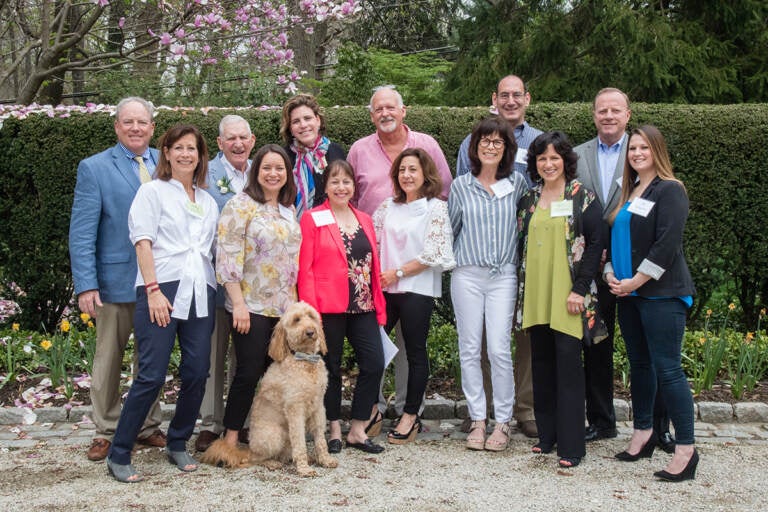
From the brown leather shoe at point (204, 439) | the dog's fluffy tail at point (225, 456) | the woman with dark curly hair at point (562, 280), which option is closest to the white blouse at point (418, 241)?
the woman with dark curly hair at point (562, 280)

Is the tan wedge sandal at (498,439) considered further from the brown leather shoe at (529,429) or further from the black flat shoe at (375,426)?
the black flat shoe at (375,426)

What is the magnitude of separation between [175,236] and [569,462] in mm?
2742

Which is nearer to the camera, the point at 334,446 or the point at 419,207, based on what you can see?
the point at 334,446

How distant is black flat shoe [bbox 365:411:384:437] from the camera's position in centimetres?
533

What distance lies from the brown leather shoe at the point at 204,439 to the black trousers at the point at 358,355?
79cm

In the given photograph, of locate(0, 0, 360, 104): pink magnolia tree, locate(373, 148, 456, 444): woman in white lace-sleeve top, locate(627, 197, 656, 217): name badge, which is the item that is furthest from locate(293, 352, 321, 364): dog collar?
locate(0, 0, 360, 104): pink magnolia tree

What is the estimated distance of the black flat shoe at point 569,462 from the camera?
15.4 feet

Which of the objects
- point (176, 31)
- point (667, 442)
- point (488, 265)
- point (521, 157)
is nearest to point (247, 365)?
point (488, 265)

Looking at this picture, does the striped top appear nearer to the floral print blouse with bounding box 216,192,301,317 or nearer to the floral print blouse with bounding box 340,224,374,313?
the floral print blouse with bounding box 340,224,374,313

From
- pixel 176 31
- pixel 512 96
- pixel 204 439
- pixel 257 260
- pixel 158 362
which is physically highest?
pixel 176 31

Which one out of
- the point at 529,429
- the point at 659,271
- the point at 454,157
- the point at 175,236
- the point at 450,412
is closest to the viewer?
the point at 659,271

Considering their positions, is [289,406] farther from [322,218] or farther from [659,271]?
[659,271]

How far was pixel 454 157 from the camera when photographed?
272 inches

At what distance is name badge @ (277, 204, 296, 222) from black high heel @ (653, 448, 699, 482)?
2.69 m
